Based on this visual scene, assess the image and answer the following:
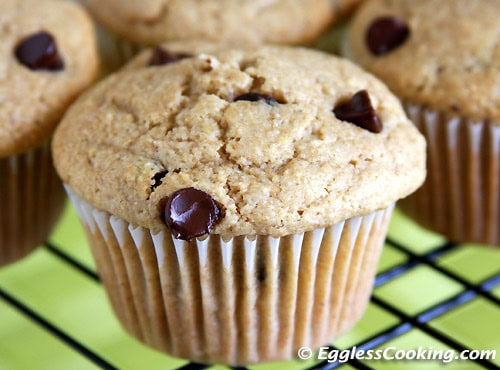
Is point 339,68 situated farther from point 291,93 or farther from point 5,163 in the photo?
point 5,163

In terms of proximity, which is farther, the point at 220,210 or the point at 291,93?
the point at 291,93

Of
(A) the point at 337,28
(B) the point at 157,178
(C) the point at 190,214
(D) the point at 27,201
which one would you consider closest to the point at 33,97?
(D) the point at 27,201

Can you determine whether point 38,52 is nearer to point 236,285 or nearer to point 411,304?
point 236,285

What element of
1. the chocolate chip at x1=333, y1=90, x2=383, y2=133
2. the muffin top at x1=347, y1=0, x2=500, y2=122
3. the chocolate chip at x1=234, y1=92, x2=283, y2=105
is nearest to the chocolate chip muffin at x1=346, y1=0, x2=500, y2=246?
the muffin top at x1=347, y1=0, x2=500, y2=122

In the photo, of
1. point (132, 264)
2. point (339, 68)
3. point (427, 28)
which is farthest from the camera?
point (427, 28)

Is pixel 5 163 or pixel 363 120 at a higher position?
pixel 363 120

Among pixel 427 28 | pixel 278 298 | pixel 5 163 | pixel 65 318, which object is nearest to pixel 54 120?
pixel 5 163

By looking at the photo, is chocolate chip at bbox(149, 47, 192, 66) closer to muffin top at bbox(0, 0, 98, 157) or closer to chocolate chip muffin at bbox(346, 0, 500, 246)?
muffin top at bbox(0, 0, 98, 157)
